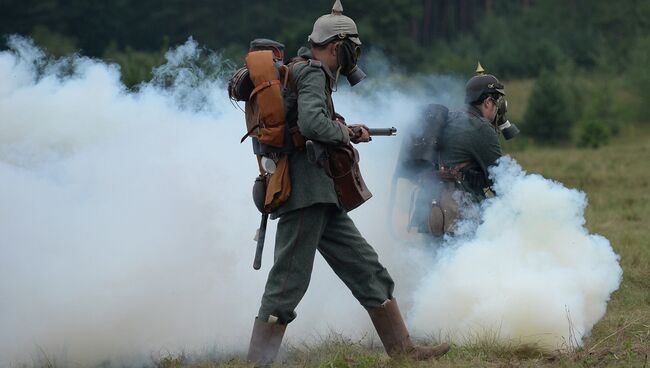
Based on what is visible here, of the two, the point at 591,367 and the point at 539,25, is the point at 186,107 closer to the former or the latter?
the point at 591,367

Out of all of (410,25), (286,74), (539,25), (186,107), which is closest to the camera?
(286,74)

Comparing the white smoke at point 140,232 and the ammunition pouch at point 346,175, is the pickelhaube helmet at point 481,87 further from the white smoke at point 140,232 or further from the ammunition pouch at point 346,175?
the ammunition pouch at point 346,175

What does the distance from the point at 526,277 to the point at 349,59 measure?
162 centimetres

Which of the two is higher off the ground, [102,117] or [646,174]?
[646,174]

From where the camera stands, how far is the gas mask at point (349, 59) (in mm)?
5527

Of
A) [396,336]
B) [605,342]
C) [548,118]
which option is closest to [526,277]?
[605,342]

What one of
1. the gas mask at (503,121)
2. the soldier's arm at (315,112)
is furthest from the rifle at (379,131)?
the gas mask at (503,121)

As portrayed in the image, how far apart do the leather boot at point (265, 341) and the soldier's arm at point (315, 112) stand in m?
1.01

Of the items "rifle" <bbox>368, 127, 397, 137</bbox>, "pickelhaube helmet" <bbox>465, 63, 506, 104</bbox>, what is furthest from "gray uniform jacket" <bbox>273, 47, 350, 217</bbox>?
"pickelhaube helmet" <bbox>465, 63, 506, 104</bbox>

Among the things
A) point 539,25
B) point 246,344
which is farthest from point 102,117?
point 539,25

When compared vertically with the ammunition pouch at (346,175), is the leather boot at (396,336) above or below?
below

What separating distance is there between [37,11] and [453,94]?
25.8 metres

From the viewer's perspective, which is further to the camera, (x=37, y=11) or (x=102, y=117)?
(x=37, y=11)

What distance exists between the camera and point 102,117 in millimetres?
6406
